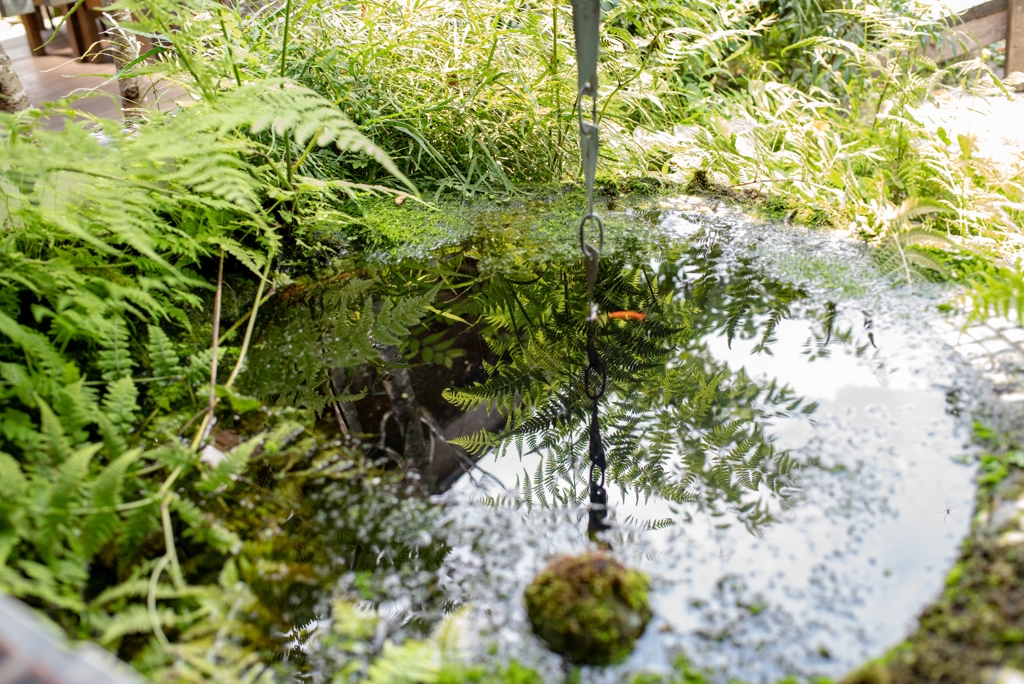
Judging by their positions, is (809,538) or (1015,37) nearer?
(809,538)

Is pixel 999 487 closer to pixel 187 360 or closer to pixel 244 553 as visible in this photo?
pixel 244 553

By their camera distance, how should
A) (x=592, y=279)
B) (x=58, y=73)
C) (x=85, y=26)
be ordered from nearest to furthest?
1. (x=592, y=279)
2. (x=58, y=73)
3. (x=85, y=26)

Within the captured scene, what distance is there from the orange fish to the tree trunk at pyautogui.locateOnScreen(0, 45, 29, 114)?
7.33ft

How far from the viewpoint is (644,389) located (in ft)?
4.62

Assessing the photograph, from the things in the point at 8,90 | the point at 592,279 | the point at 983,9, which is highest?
the point at 8,90

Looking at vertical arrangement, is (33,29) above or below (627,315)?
above

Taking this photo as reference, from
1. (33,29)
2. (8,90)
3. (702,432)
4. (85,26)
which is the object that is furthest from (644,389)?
(33,29)

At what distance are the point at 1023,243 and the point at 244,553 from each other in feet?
7.65

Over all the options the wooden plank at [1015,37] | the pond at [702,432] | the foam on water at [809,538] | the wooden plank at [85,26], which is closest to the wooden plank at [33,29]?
the wooden plank at [85,26]

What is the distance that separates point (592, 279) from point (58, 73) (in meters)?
4.53

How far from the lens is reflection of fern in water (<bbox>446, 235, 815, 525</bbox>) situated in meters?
1.20

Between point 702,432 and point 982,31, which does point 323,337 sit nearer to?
point 702,432

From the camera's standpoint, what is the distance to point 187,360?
1.59m

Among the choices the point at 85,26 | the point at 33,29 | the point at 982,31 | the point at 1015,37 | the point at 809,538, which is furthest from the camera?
the point at 33,29
